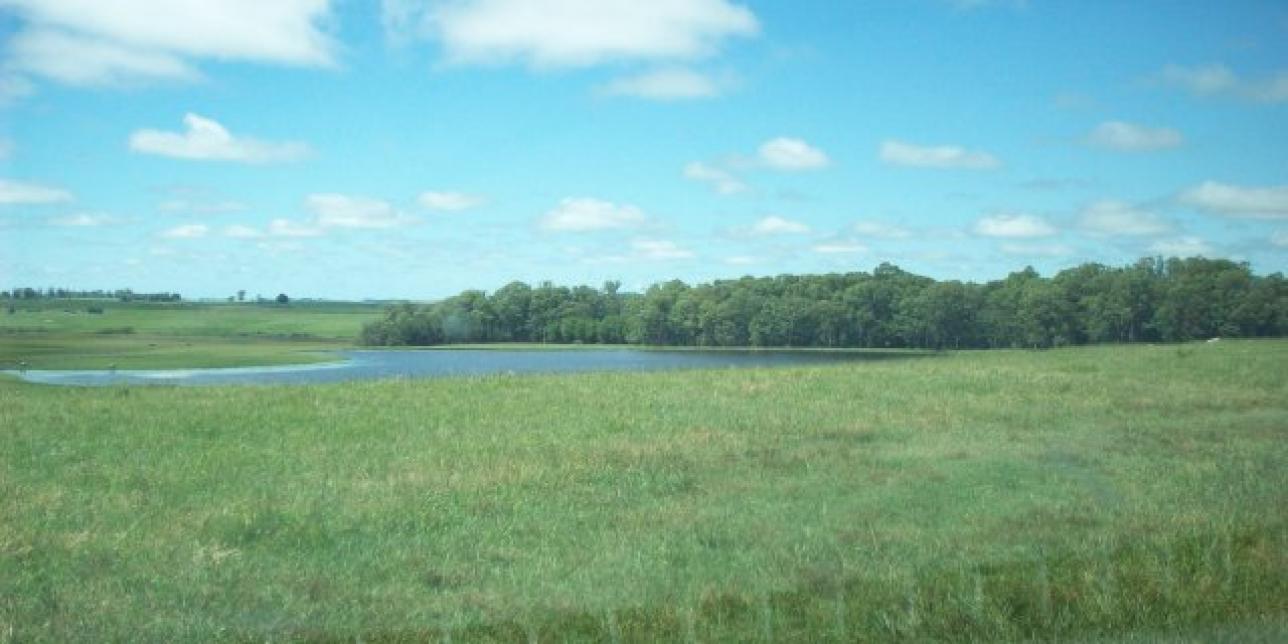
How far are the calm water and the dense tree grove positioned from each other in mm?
801

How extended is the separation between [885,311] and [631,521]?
22.1 metres

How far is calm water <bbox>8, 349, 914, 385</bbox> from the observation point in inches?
842

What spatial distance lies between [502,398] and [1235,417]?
11563 millimetres

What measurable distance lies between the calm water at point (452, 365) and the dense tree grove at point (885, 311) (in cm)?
80

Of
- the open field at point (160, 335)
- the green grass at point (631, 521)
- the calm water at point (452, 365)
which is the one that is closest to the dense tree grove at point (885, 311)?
the calm water at point (452, 365)

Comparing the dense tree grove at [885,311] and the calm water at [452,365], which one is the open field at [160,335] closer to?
the calm water at [452,365]

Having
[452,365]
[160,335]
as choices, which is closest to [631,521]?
[160,335]

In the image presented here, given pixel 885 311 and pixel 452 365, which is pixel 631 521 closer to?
pixel 452 365

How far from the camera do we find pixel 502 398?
18969 mm

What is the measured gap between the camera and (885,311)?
31422 millimetres

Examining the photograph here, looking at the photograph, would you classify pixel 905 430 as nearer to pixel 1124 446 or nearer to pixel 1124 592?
pixel 1124 446

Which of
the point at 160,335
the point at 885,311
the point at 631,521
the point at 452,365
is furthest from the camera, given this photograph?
the point at 885,311

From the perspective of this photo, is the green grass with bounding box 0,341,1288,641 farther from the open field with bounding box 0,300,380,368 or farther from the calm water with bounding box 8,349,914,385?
the calm water with bounding box 8,349,914,385

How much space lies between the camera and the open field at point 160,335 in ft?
63.8
